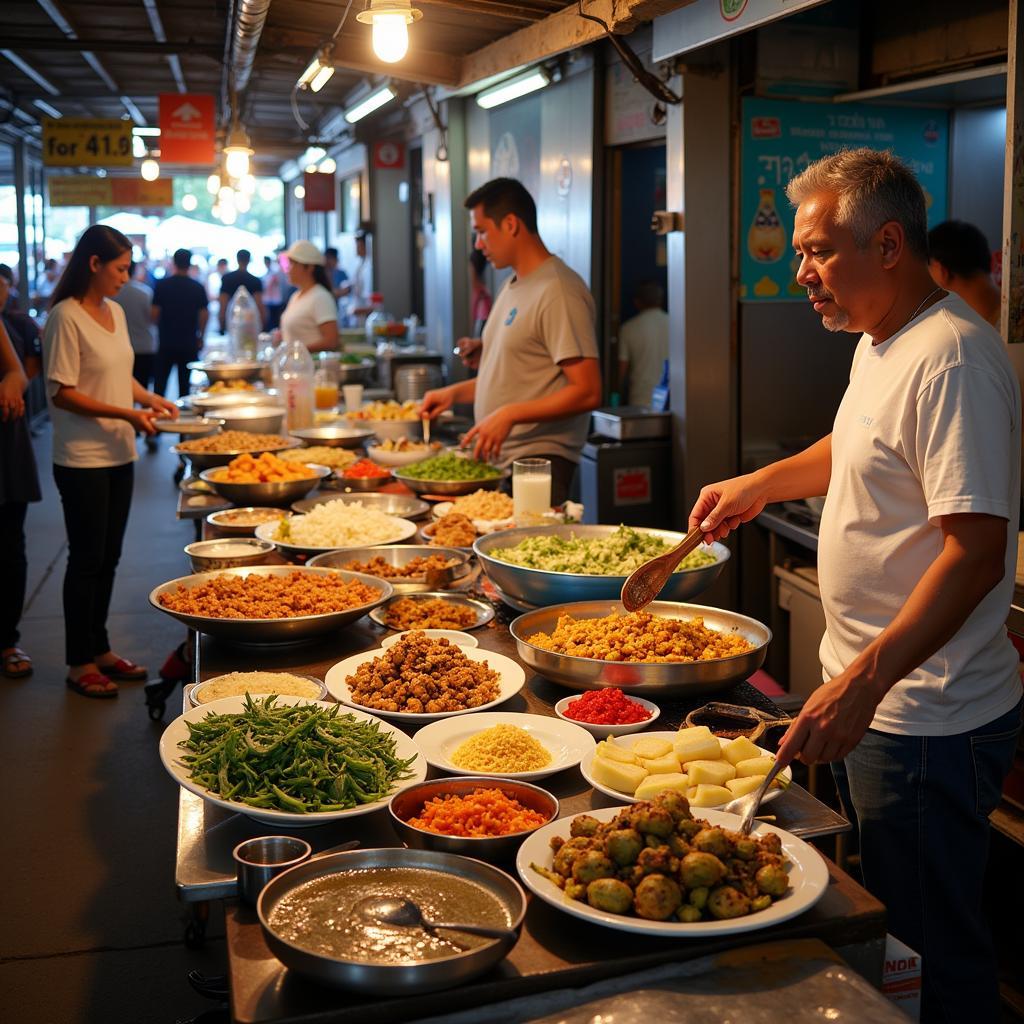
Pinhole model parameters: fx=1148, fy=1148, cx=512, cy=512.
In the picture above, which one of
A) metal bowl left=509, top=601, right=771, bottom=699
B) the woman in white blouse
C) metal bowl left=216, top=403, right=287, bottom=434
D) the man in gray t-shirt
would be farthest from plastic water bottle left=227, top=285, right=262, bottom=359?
metal bowl left=509, top=601, right=771, bottom=699

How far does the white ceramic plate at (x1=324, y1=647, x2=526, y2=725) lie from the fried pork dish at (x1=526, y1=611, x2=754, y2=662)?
0.27ft

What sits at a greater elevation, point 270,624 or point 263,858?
point 270,624

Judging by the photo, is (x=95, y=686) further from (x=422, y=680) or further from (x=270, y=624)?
(x=422, y=680)

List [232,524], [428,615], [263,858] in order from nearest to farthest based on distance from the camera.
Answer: [263,858]
[428,615]
[232,524]

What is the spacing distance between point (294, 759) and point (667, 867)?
69 cm

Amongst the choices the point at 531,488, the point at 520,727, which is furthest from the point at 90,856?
the point at 520,727

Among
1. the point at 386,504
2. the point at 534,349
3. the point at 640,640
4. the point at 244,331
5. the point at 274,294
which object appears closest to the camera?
the point at 640,640

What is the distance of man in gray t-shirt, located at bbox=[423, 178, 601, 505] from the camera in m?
4.65

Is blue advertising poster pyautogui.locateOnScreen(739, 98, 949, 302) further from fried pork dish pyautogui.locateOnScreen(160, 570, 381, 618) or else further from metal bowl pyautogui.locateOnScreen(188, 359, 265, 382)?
metal bowl pyautogui.locateOnScreen(188, 359, 265, 382)

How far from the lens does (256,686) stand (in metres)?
2.40

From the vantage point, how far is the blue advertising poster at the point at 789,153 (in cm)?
576

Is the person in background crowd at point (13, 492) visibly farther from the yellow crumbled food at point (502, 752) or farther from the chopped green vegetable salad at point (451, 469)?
the yellow crumbled food at point (502, 752)

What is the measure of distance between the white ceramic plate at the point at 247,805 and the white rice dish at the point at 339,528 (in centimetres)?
135

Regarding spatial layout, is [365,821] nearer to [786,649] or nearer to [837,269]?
[837,269]
